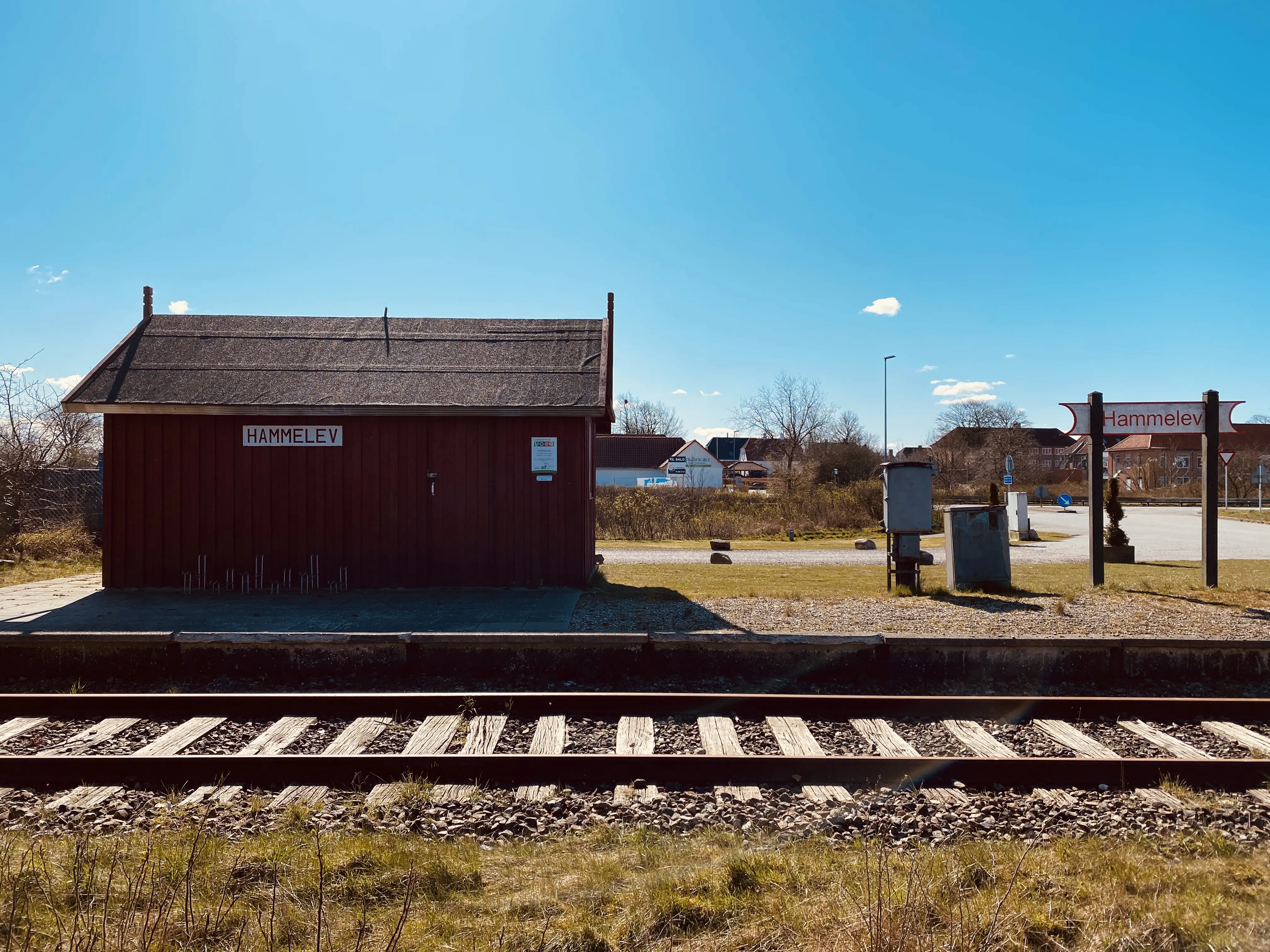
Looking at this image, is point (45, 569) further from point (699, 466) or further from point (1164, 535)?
point (699, 466)

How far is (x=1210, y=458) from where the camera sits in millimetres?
12539

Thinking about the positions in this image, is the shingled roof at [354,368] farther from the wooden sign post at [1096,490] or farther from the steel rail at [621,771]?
the steel rail at [621,771]

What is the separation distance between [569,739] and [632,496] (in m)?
22.7

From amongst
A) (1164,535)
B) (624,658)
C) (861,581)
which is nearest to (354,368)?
(624,658)

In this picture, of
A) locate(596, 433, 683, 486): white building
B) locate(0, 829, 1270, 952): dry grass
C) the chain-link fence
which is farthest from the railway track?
locate(596, 433, 683, 486): white building

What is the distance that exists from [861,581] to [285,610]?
9.21 meters

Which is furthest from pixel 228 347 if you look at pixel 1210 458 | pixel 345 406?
pixel 1210 458

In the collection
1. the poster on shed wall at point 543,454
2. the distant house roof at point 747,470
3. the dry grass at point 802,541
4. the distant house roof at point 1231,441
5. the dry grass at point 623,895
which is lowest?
the dry grass at point 802,541

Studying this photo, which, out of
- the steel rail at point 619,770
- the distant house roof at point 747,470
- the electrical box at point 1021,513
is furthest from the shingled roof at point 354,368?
the distant house roof at point 747,470

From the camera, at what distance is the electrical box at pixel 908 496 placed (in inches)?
478

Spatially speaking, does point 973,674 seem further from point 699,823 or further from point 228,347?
point 228,347

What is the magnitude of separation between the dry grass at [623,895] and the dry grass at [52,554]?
13.6m

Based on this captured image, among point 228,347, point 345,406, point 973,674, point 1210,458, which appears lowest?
point 973,674

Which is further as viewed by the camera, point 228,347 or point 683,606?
point 228,347
